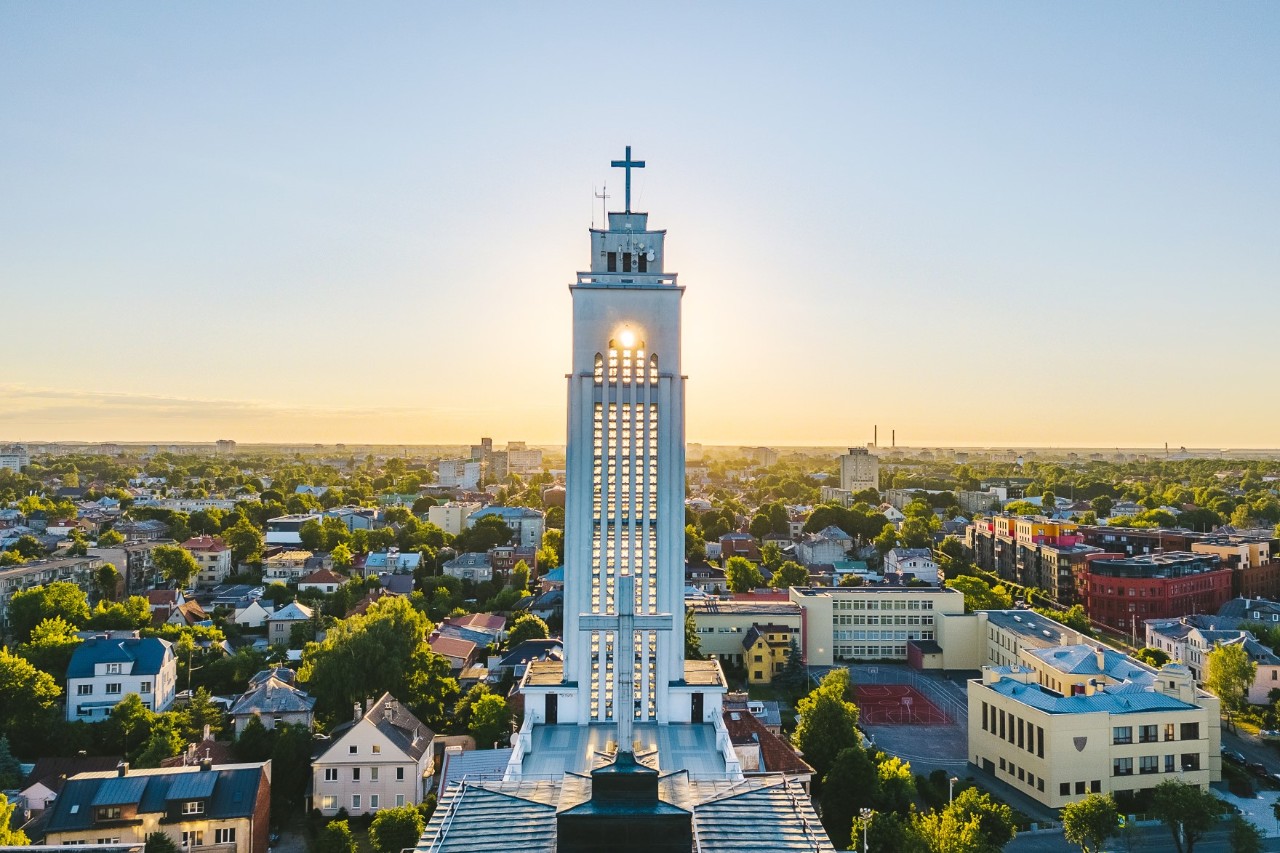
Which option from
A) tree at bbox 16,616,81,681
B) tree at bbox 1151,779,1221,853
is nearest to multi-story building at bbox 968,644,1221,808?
tree at bbox 1151,779,1221,853

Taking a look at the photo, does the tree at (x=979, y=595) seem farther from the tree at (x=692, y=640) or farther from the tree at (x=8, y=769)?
the tree at (x=8, y=769)

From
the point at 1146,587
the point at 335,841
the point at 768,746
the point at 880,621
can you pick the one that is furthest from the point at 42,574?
the point at 1146,587

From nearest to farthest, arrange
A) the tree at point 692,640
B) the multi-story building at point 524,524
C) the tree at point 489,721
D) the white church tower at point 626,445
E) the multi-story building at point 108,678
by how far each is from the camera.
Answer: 1. the white church tower at point 626,445
2. the tree at point 489,721
3. the multi-story building at point 108,678
4. the tree at point 692,640
5. the multi-story building at point 524,524

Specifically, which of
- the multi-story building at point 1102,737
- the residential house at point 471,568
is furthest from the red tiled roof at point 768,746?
the residential house at point 471,568

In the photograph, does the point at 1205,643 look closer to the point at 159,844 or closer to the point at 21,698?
the point at 159,844

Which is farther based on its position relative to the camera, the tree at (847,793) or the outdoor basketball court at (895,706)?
the outdoor basketball court at (895,706)

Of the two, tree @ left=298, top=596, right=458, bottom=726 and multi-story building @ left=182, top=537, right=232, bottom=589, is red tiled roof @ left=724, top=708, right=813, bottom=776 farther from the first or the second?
multi-story building @ left=182, top=537, right=232, bottom=589
